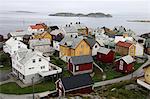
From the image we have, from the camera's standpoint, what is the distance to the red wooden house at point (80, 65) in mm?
34125

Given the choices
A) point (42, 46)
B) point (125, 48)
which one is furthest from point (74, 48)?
point (125, 48)

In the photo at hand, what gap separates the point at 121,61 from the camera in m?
35.5

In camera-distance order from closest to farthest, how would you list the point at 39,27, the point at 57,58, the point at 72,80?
the point at 72,80 → the point at 57,58 → the point at 39,27

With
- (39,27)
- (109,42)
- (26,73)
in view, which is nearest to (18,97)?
(26,73)

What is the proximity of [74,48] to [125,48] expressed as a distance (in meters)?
10.3

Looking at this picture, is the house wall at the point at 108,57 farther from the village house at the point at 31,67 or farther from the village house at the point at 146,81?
the village house at the point at 146,81

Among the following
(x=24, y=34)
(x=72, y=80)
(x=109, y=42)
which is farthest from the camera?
(x=24, y=34)

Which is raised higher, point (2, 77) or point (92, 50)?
point (92, 50)

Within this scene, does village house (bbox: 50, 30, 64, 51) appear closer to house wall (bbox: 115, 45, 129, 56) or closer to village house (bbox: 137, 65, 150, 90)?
house wall (bbox: 115, 45, 129, 56)

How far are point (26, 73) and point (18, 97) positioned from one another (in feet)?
15.3

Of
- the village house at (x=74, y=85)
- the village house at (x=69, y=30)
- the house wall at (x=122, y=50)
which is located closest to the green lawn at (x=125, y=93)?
the village house at (x=74, y=85)

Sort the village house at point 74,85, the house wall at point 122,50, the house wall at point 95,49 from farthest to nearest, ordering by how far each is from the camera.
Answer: the house wall at point 122,50 < the house wall at point 95,49 < the village house at point 74,85

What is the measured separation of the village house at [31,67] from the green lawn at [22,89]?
54.8 inches

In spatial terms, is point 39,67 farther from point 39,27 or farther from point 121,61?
point 39,27
